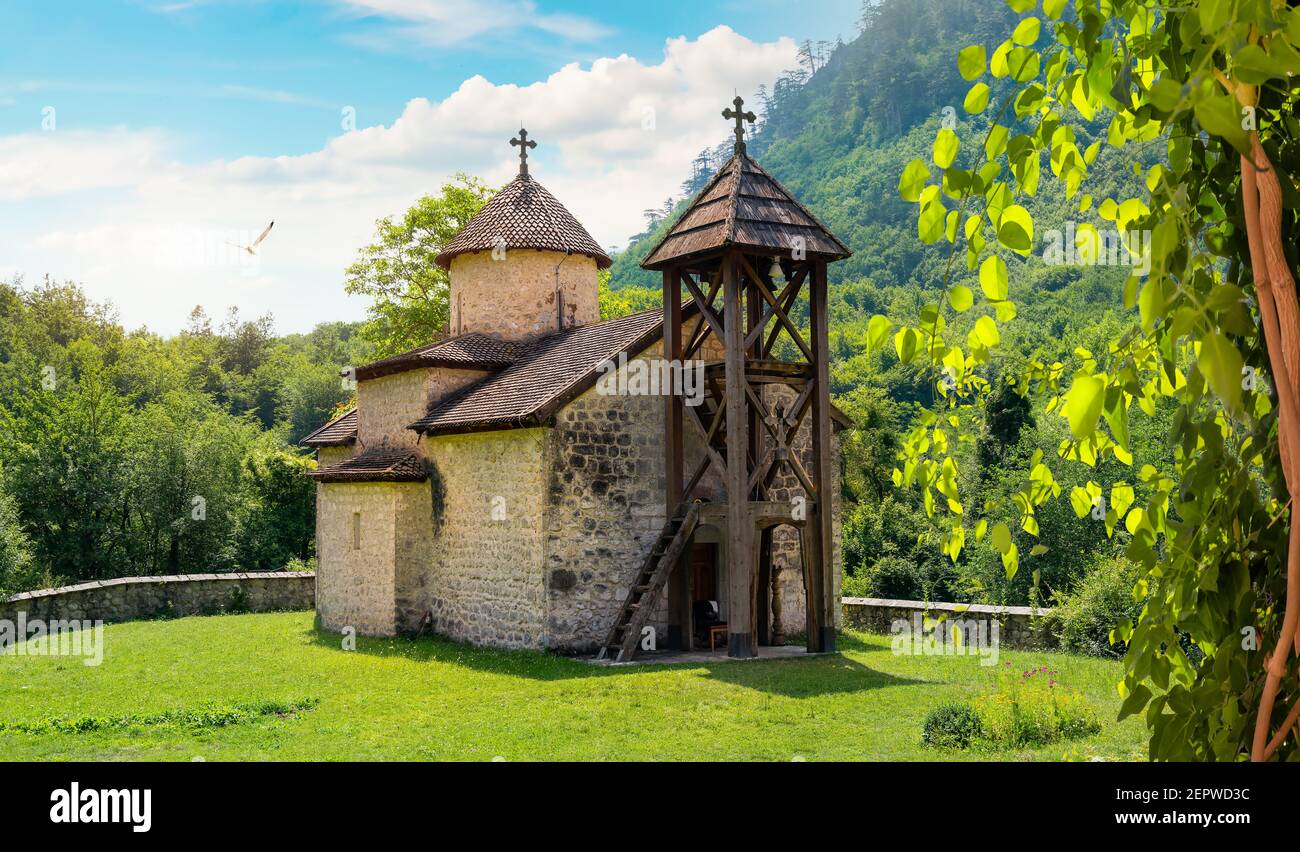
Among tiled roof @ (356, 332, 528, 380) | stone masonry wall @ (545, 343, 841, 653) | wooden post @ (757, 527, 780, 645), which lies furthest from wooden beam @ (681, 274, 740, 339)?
tiled roof @ (356, 332, 528, 380)

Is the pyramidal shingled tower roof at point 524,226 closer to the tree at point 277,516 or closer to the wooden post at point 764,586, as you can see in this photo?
the wooden post at point 764,586

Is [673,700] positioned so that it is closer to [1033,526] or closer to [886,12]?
[1033,526]

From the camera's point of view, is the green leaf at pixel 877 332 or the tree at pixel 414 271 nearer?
the green leaf at pixel 877 332

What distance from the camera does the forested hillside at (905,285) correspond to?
2291 cm

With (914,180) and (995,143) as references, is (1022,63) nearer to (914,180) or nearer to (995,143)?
(995,143)

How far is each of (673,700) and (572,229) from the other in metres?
13.1

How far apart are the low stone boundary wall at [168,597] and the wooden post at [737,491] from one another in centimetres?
1448

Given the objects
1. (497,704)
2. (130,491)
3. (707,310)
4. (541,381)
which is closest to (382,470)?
(541,381)

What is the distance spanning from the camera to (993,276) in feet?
6.56

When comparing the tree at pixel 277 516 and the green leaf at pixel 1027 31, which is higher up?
the green leaf at pixel 1027 31

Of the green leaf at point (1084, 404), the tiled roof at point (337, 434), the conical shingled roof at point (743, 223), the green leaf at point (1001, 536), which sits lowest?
the green leaf at point (1001, 536)

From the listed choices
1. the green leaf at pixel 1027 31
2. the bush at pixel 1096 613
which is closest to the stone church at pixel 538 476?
the bush at pixel 1096 613

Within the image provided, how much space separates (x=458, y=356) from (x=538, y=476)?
458cm
